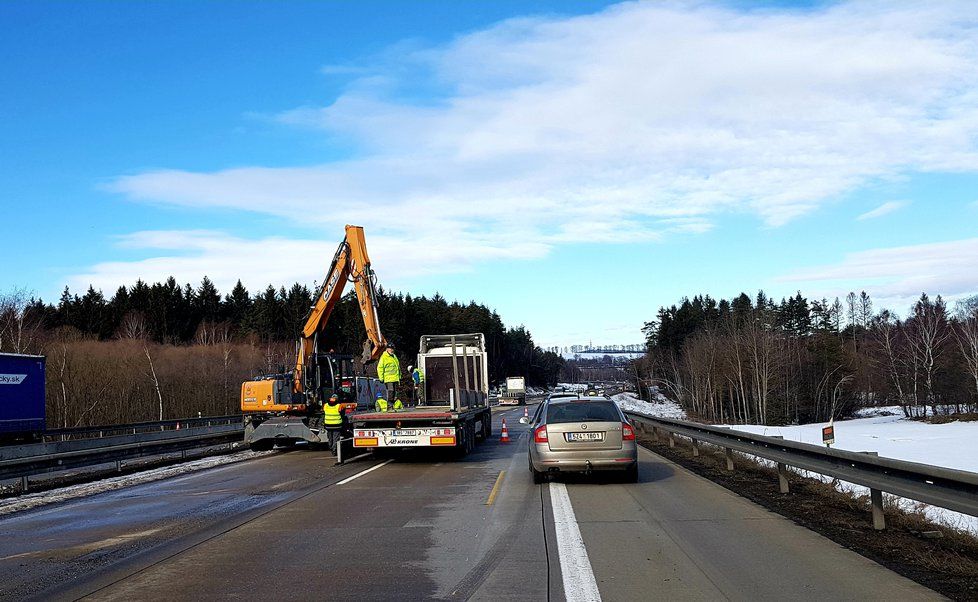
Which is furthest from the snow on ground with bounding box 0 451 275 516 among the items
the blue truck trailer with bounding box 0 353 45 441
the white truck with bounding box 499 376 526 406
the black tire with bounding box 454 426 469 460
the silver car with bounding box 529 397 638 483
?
the white truck with bounding box 499 376 526 406

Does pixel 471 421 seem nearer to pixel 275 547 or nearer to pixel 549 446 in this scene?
pixel 549 446

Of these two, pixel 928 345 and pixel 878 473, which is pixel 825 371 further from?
pixel 878 473

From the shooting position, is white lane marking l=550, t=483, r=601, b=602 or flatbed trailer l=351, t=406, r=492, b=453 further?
flatbed trailer l=351, t=406, r=492, b=453

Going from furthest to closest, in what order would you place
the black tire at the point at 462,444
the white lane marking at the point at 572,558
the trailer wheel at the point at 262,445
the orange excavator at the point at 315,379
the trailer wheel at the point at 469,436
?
the trailer wheel at the point at 262,445 → the orange excavator at the point at 315,379 → the trailer wheel at the point at 469,436 → the black tire at the point at 462,444 → the white lane marking at the point at 572,558

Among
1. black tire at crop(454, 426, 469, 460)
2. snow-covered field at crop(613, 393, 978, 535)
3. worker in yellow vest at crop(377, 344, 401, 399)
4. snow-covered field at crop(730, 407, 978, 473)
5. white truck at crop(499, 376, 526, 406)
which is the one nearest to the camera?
snow-covered field at crop(613, 393, 978, 535)

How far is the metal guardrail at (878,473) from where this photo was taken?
22.1 ft

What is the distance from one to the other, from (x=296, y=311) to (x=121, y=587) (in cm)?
8608

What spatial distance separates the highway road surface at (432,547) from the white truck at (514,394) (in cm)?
6381

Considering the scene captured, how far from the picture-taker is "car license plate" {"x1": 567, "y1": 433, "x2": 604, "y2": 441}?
41.9 feet

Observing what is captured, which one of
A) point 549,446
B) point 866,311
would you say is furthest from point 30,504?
point 866,311

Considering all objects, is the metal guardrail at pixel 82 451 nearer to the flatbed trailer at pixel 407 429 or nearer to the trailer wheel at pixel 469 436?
the flatbed trailer at pixel 407 429

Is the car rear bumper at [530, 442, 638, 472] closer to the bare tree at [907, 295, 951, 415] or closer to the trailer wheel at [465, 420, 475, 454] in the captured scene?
the trailer wheel at [465, 420, 475, 454]

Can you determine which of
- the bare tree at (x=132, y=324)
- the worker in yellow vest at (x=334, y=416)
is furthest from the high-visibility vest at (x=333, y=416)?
the bare tree at (x=132, y=324)

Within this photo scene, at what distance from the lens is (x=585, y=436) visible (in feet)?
42.0
